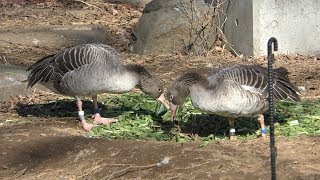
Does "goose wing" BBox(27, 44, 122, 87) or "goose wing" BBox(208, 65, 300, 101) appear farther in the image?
"goose wing" BBox(27, 44, 122, 87)

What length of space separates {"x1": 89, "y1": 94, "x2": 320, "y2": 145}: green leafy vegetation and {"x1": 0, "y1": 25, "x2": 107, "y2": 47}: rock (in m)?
4.46

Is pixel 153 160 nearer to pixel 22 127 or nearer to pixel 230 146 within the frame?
pixel 230 146

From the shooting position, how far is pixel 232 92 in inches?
260

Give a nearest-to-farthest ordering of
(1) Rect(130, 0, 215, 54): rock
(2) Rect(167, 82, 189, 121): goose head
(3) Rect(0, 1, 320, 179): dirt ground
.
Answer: (3) Rect(0, 1, 320, 179): dirt ground < (2) Rect(167, 82, 189, 121): goose head < (1) Rect(130, 0, 215, 54): rock

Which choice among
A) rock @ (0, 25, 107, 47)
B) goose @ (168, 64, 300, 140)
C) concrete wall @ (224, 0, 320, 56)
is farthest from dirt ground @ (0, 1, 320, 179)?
rock @ (0, 25, 107, 47)

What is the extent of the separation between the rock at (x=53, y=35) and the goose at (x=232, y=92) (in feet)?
19.5

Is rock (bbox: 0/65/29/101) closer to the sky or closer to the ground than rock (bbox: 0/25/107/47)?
closer to the ground

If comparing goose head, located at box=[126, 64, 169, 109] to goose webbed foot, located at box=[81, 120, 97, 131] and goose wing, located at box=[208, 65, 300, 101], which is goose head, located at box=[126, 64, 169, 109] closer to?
goose webbed foot, located at box=[81, 120, 97, 131]

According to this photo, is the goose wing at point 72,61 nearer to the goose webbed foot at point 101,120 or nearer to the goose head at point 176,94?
the goose webbed foot at point 101,120

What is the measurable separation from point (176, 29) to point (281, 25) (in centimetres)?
188

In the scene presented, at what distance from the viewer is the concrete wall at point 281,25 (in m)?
10.5

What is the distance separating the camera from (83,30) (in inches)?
534

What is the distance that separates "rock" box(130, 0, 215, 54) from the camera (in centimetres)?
1170

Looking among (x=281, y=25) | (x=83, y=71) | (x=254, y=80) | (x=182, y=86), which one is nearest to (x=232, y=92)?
(x=254, y=80)
